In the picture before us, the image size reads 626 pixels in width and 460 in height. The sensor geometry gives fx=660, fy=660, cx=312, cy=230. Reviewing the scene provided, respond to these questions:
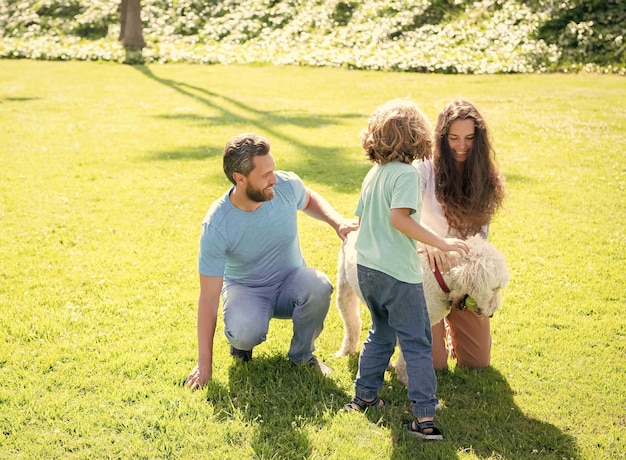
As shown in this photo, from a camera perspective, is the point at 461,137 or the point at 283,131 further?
the point at 283,131

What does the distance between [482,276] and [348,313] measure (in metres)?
1.03

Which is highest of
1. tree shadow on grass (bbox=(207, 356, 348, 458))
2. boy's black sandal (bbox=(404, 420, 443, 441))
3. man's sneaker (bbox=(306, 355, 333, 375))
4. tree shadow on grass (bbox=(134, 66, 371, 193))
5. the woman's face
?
the woman's face

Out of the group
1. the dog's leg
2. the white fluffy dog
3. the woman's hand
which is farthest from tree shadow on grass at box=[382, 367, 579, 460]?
the woman's hand

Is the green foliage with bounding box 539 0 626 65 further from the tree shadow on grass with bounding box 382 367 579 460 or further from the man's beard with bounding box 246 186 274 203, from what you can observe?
the man's beard with bounding box 246 186 274 203

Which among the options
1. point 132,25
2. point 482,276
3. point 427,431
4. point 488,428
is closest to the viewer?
point 427,431

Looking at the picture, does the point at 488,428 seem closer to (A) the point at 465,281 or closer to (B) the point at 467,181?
(A) the point at 465,281

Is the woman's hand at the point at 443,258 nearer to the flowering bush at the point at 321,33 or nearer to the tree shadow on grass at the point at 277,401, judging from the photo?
the tree shadow on grass at the point at 277,401

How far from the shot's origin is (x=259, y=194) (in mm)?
3920

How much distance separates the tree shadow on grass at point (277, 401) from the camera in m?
3.46

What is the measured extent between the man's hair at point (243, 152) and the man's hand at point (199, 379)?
1.16m

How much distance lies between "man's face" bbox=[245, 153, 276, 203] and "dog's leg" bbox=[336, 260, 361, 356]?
766mm

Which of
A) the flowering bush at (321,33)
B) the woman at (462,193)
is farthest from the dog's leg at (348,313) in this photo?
the flowering bush at (321,33)

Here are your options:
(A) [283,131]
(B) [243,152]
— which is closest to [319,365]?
(B) [243,152]

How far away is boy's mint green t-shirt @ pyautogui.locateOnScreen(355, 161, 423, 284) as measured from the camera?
3.39 m
